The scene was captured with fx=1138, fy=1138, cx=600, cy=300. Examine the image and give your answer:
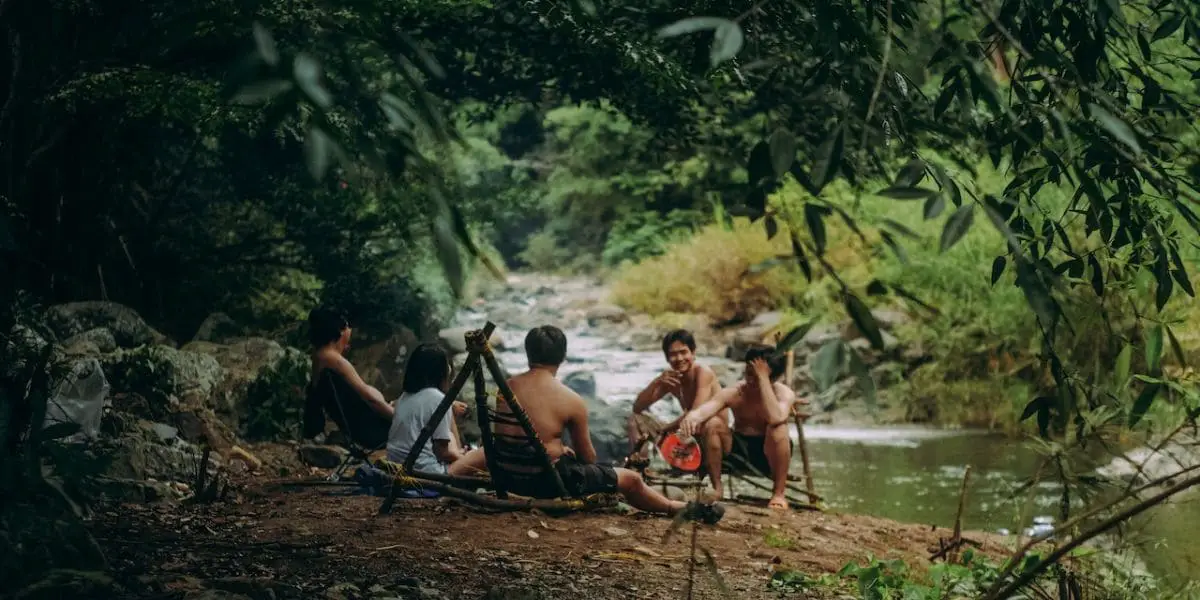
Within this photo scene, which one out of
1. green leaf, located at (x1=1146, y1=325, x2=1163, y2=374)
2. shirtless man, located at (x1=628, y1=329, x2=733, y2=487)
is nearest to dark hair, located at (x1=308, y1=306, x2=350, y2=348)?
shirtless man, located at (x1=628, y1=329, x2=733, y2=487)

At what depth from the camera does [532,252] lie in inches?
1297

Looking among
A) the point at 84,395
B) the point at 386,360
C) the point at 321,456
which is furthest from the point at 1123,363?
the point at 386,360

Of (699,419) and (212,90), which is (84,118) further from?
(699,419)

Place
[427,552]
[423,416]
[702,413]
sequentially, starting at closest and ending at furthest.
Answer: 1. [427,552]
2. [423,416]
3. [702,413]

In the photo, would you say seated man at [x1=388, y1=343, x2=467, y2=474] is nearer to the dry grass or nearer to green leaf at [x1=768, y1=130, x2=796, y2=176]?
green leaf at [x1=768, y1=130, x2=796, y2=176]

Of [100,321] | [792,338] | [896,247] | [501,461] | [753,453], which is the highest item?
[100,321]

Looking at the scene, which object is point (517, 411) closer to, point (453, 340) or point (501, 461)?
point (501, 461)

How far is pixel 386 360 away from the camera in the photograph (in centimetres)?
1145

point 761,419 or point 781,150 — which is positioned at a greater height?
point 781,150

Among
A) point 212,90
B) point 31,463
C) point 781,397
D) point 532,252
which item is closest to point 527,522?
point 781,397

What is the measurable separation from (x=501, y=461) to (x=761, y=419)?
2273mm

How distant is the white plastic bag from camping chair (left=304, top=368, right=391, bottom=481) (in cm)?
110

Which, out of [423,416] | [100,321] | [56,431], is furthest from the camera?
[100,321]

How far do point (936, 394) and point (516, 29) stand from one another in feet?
25.6
